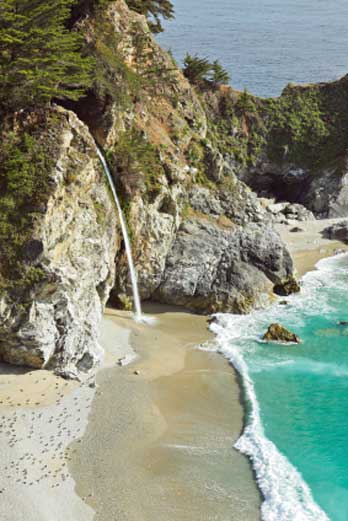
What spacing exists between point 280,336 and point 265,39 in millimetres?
90026

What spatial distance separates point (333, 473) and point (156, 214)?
16575 mm

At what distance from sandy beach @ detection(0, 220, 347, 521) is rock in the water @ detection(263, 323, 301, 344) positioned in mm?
3468

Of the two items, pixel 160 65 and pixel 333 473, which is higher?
pixel 160 65

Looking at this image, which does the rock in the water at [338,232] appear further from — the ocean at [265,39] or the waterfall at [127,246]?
the ocean at [265,39]

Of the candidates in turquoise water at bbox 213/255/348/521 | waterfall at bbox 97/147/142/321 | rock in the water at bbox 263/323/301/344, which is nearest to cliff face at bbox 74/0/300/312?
waterfall at bbox 97/147/142/321

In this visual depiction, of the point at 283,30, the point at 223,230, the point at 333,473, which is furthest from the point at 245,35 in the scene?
the point at 333,473

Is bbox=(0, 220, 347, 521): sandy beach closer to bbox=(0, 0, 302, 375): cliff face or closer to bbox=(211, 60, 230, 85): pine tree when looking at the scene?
bbox=(0, 0, 302, 375): cliff face

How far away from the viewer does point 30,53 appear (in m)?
20.7

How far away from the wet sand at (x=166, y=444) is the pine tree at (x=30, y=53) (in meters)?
11.3

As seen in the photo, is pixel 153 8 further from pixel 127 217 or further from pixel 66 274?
pixel 66 274

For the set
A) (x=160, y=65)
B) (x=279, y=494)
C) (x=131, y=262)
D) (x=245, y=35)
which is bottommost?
(x=279, y=494)

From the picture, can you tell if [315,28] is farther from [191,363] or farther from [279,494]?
[279,494]

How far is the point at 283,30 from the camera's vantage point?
113m

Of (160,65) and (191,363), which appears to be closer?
(191,363)
